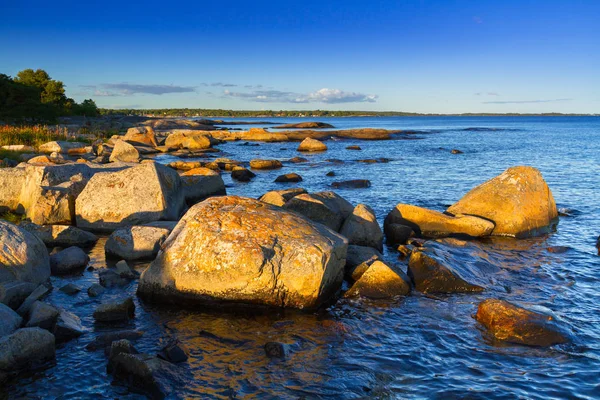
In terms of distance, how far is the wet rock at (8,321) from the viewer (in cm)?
810

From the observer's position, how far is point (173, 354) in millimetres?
8094

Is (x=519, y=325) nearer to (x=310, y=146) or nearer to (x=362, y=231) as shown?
(x=362, y=231)

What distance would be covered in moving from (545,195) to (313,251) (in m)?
11.9

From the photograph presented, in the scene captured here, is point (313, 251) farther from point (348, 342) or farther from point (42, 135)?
point (42, 135)

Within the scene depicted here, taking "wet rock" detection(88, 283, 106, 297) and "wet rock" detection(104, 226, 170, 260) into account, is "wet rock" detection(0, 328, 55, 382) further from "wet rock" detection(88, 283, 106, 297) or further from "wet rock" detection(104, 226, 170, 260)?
"wet rock" detection(104, 226, 170, 260)

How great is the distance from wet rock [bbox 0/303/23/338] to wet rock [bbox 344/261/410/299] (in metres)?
6.69

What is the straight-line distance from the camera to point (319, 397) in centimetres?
714

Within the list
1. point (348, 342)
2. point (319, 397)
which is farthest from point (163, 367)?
point (348, 342)

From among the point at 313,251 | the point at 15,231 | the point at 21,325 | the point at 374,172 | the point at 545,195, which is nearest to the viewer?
the point at 21,325

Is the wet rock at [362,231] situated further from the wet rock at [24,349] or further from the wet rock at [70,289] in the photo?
the wet rock at [24,349]

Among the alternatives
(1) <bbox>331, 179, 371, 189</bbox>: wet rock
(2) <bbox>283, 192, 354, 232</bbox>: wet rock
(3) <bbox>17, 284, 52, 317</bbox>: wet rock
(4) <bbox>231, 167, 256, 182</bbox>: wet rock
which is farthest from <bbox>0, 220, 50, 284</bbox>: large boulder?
(4) <bbox>231, 167, 256, 182</bbox>: wet rock

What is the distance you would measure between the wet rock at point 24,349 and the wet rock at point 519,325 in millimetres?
8074

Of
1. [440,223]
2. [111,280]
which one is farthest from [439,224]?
[111,280]

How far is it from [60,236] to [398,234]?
421 inches
